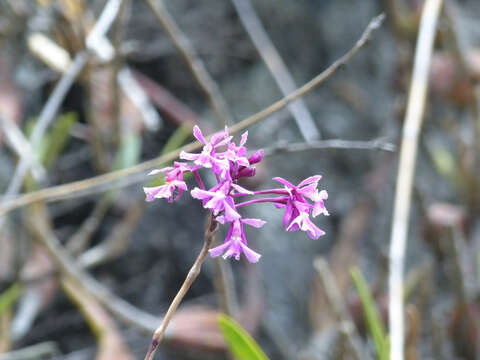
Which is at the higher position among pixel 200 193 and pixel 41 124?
pixel 41 124

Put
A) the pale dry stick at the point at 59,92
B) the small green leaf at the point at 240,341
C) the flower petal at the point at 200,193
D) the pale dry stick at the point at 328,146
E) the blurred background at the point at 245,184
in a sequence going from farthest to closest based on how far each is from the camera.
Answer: the blurred background at the point at 245,184 → the pale dry stick at the point at 59,92 → the pale dry stick at the point at 328,146 → the small green leaf at the point at 240,341 → the flower petal at the point at 200,193

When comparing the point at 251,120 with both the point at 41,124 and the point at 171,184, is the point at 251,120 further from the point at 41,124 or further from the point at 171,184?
the point at 41,124

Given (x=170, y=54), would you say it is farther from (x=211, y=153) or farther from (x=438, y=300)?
(x=211, y=153)

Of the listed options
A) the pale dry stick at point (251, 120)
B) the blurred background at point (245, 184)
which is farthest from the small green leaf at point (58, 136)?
the pale dry stick at point (251, 120)

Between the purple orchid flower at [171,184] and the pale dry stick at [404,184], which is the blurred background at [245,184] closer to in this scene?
the pale dry stick at [404,184]

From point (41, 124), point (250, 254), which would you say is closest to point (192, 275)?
point (250, 254)

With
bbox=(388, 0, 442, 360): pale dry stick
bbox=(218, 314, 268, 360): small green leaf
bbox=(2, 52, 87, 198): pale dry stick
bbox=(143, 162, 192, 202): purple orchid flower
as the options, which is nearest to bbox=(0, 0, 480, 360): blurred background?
bbox=(2, 52, 87, 198): pale dry stick
